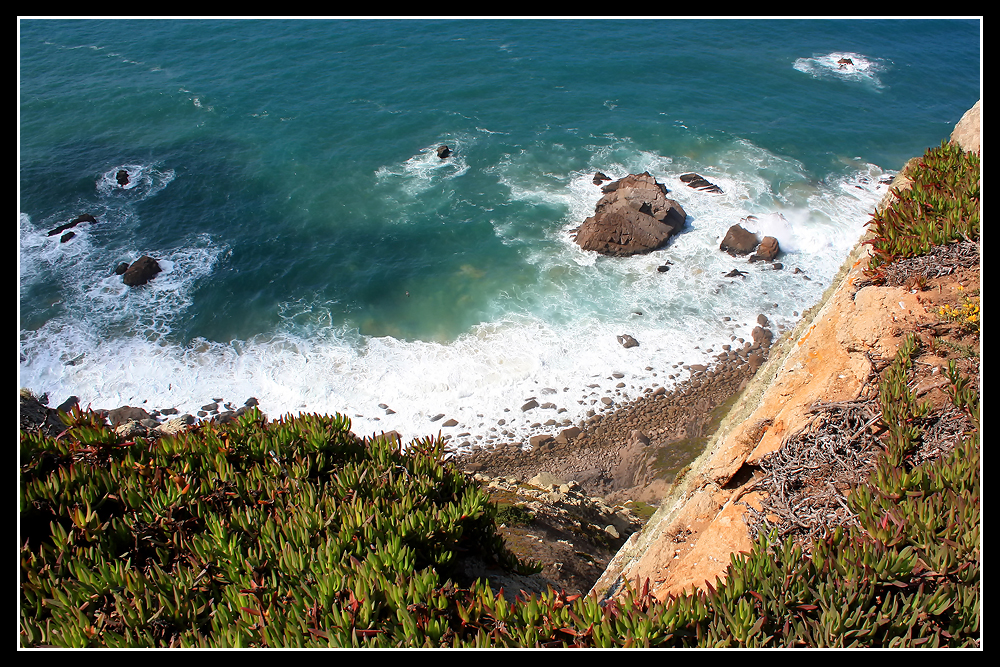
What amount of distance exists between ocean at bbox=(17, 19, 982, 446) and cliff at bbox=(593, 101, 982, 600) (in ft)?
45.2

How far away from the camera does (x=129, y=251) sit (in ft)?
109

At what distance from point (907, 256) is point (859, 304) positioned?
1.20m

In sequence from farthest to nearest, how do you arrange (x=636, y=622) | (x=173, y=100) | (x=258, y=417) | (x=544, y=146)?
(x=173, y=100) → (x=544, y=146) → (x=258, y=417) → (x=636, y=622)

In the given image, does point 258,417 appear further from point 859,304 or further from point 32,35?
point 32,35

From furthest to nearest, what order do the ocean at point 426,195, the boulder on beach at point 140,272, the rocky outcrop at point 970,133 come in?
the boulder on beach at point 140,272, the ocean at point 426,195, the rocky outcrop at point 970,133

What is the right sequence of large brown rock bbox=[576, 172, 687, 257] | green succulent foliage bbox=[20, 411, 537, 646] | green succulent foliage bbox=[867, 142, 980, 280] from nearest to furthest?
A: green succulent foliage bbox=[20, 411, 537, 646]
green succulent foliage bbox=[867, 142, 980, 280]
large brown rock bbox=[576, 172, 687, 257]

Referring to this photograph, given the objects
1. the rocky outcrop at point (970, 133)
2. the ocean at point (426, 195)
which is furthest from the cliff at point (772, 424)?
the ocean at point (426, 195)

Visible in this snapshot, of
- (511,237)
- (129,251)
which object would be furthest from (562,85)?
(129,251)

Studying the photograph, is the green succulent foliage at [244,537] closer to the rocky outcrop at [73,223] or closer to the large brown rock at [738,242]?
the large brown rock at [738,242]

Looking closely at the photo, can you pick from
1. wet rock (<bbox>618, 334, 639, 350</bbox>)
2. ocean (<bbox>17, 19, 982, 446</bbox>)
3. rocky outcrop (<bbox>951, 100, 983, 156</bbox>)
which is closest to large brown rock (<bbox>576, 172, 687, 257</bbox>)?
ocean (<bbox>17, 19, 982, 446</bbox>)

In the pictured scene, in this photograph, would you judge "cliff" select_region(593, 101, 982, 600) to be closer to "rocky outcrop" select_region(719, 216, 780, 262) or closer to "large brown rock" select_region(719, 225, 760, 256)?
"rocky outcrop" select_region(719, 216, 780, 262)

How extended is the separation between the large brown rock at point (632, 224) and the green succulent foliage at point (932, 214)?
20865 mm

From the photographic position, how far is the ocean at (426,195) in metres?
Answer: 26.4

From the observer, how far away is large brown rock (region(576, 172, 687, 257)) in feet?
105
